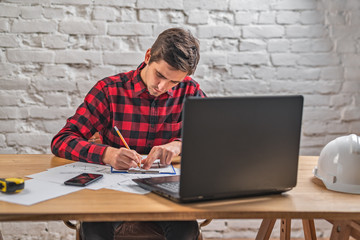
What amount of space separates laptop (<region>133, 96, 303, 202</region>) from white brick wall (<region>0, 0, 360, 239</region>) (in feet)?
4.38

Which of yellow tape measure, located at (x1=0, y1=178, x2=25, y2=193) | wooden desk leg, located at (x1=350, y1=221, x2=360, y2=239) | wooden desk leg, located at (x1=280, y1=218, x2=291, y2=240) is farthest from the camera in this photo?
wooden desk leg, located at (x1=280, y1=218, x2=291, y2=240)

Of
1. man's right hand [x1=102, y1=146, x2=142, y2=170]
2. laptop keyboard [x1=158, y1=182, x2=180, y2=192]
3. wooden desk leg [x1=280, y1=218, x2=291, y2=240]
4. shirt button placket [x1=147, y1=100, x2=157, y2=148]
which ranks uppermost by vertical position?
shirt button placket [x1=147, y1=100, x2=157, y2=148]

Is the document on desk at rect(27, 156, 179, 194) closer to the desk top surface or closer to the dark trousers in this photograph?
the desk top surface

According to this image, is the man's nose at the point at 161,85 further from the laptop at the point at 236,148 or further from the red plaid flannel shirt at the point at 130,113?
the laptop at the point at 236,148

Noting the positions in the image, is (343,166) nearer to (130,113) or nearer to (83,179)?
(83,179)

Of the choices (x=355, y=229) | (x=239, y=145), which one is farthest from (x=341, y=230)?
(x=239, y=145)

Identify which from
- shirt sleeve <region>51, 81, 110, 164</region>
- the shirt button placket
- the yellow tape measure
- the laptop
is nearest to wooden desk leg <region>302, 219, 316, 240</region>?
the laptop

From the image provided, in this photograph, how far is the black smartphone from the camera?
1319mm

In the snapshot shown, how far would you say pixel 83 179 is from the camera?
1.36 metres

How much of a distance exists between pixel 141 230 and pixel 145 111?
1.92 feet

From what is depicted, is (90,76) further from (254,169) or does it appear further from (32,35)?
(254,169)

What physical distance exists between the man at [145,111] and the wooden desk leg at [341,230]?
0.52 meters

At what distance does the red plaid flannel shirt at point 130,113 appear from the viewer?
1907mm

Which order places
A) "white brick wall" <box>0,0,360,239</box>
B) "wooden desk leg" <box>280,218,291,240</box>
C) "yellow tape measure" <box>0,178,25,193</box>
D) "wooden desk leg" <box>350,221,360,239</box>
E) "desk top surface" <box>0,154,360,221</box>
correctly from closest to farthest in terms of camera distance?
"desk top surface" <box>0,154,360,221</box> < "yellow tape measure" <box>0,178,25,193</box> < "wooden desk leg" <box>350,221,360,239</box> < "wooden desk leg" <box>280,218,291,240</box> < "white brick wall" <box>0,0,360,239</box>
